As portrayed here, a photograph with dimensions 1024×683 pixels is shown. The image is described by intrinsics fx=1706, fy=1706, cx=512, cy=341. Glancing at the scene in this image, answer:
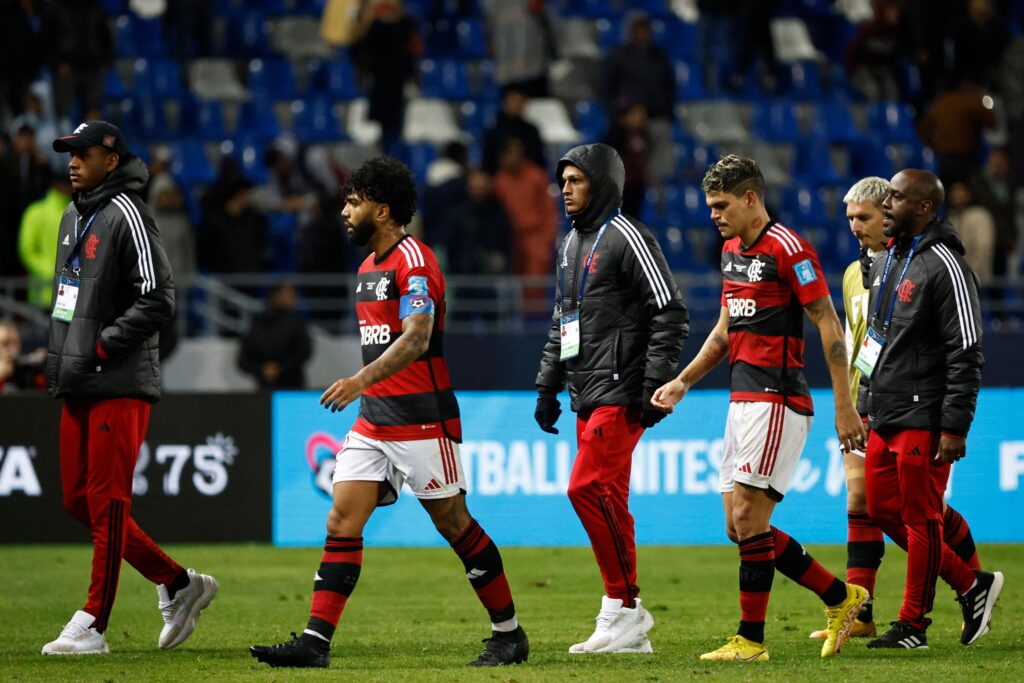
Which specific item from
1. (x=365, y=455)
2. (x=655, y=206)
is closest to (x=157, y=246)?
(x=365, y=455)

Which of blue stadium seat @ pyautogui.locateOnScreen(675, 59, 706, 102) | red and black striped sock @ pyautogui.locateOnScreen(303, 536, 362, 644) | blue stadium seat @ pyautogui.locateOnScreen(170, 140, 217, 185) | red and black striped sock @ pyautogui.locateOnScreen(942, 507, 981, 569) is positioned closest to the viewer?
red and black striped sock @ pyautogui.locateOnScreen(303, 536, 362, 644)

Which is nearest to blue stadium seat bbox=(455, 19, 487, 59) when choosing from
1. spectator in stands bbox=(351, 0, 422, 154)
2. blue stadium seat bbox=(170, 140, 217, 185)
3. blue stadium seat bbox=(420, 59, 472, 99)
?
blue stadium seat bbox=(420, 59, 472, 99)

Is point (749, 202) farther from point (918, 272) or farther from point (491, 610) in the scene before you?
point (491, 610)

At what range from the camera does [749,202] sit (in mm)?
7996

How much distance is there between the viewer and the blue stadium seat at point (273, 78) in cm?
2134

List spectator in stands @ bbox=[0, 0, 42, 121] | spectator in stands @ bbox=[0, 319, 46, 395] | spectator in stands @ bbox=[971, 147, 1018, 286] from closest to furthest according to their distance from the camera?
1. spectator in stands @ bbox=[0, 319, 46, 395]
2. spectator in stands @ bbox=[971, 147, 1018, 286]
3. spectator in stands @ bbox=[0, 0, 42, 121]

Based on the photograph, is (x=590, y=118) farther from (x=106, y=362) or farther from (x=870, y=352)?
(x=106, y=362)

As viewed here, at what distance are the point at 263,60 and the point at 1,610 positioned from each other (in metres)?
12.8

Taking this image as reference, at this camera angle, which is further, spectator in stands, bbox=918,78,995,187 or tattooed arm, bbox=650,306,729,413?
spectator in stands, bbox=918,78,995,187

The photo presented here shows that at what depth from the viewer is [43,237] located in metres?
16.4

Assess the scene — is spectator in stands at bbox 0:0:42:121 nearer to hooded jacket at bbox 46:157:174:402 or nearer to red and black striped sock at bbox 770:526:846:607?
hooded jacket at bbox 46:157:174:402

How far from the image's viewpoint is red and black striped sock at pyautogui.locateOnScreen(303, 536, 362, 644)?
7.43m

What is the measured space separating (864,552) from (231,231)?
9.66 metres

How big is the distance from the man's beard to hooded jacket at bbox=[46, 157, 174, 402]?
1031 millimetres
